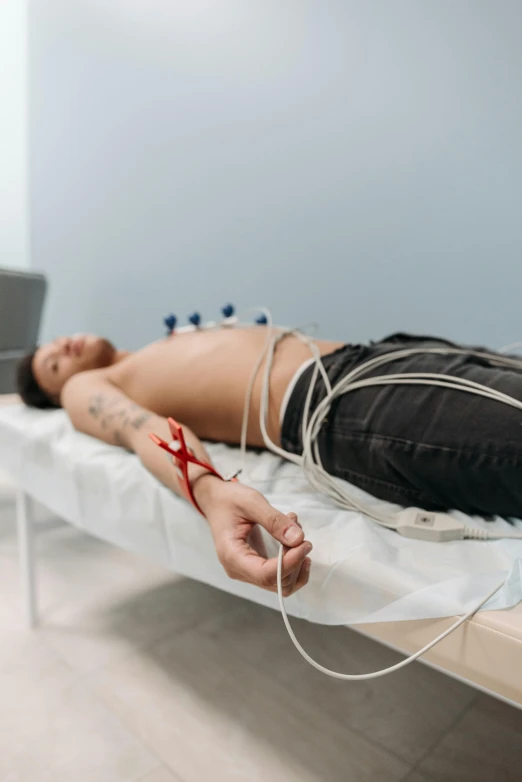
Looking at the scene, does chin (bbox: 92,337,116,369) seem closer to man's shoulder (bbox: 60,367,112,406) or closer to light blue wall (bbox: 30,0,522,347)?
man's shoulder (bbox: 60,367,112,406)

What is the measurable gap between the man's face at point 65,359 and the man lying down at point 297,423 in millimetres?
147

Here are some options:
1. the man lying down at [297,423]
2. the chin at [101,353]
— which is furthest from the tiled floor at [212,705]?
the chin at [101,353]

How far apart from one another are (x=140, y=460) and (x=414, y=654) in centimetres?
59

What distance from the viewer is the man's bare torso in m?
1.13

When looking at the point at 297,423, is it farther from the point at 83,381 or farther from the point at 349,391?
the point at 83,381

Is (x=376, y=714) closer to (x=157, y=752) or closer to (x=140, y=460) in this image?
(x=157, y=752)

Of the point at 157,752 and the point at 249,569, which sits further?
the point at 157,752

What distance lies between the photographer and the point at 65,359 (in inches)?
59.2

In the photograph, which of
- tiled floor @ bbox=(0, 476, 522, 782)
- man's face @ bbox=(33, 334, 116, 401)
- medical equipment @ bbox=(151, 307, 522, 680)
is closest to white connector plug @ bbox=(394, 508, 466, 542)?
medical equipment @ bbox=(151, 307, 522, 680)

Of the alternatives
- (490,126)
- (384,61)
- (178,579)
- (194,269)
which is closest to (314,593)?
(178,579)

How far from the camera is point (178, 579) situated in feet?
4.99

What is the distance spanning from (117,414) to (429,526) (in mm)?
639

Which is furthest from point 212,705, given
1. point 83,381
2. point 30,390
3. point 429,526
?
point 30,390

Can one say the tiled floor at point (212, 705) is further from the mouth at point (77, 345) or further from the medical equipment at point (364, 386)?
the mouth at point (77, 345)
